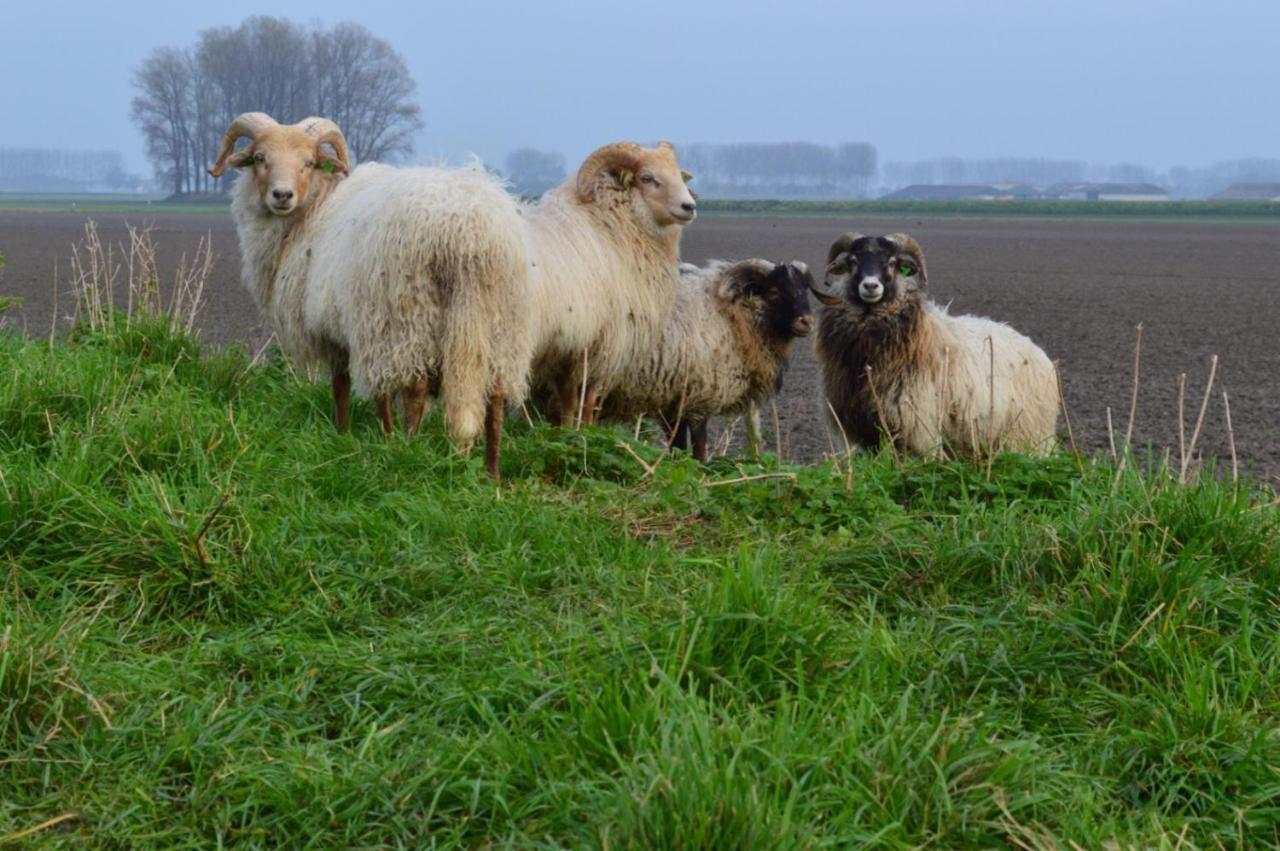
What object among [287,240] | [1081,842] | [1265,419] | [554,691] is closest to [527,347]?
[287,240]

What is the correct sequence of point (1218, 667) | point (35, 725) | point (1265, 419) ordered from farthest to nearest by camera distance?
point (1265, 419), point (1218, 667), point (35, 725)

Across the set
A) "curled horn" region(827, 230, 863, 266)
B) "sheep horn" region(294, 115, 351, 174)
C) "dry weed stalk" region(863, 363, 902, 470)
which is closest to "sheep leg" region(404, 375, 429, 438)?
"sheep horn" region(294, 115, 351, 174)

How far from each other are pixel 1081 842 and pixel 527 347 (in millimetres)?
4320

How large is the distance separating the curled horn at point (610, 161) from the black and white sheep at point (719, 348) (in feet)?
3.44

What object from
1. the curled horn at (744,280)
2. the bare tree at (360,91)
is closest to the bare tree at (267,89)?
the bare tree at (360,91)

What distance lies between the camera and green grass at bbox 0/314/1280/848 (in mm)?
3090

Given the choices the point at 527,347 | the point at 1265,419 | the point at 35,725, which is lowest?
the point at 1265,419

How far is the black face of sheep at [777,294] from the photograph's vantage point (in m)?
9.45

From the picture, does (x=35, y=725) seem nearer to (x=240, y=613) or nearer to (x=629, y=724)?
(x=240, y=613)

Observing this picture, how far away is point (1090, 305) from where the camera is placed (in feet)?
81.8

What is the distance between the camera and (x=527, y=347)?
684 centimetres

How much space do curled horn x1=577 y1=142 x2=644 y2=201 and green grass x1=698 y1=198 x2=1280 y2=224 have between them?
75.5 meters

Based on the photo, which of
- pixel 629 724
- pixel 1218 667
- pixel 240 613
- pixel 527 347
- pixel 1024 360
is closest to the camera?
pixel 629 724

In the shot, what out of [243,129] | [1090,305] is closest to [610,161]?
[243,129]
